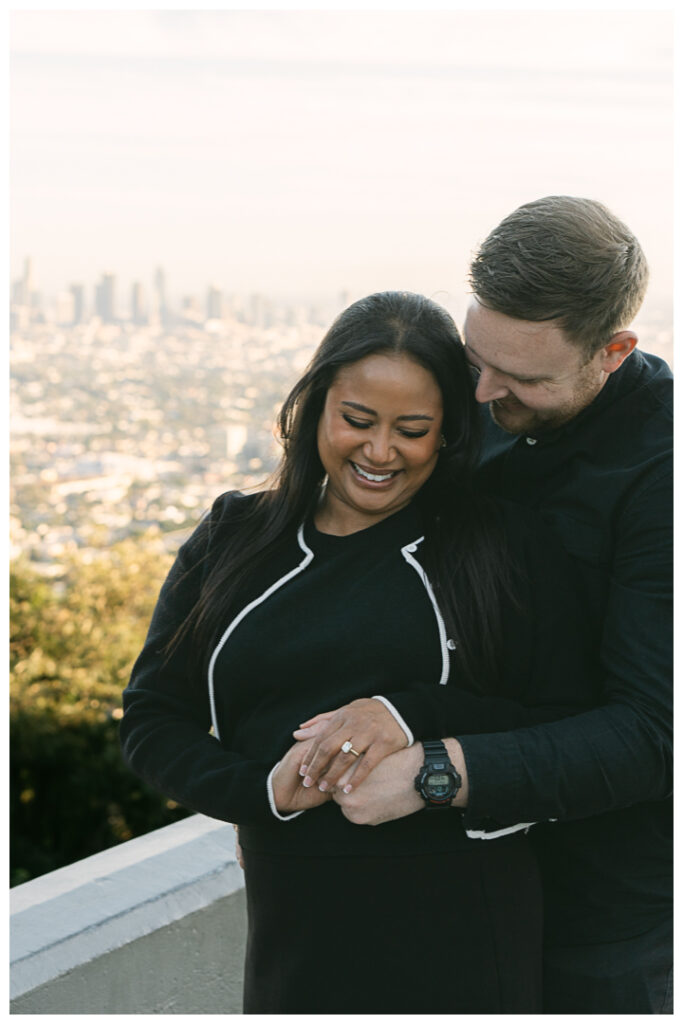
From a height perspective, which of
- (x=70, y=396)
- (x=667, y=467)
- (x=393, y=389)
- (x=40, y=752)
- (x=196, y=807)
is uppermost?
(x=70, y=396)

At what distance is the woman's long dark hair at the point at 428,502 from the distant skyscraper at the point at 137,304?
6258 mm

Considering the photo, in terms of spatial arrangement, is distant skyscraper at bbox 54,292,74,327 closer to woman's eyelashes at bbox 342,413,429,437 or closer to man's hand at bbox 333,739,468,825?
woman's eyelashes at bbox 342,413,429,437

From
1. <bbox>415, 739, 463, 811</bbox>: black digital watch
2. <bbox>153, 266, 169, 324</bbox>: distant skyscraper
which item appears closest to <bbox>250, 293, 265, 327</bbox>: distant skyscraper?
<bbox>153, 266, 169, 324</bbox>: distant skyscraper

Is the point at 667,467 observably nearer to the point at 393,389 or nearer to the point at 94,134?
the point at 393,389

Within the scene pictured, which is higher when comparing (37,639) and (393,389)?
(393,389)

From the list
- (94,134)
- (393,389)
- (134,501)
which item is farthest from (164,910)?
(94,134)

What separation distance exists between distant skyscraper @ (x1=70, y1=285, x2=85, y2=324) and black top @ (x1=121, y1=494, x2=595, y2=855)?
21.5ft

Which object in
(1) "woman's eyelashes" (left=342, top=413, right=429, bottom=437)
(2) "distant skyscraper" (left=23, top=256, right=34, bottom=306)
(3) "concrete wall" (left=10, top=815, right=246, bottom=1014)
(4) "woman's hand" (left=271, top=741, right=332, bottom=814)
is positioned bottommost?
(3) "concrete wall" (left=10, top=815, right=246, bottom=1014)

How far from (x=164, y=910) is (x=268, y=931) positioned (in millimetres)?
954

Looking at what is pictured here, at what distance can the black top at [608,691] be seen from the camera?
1.79 m

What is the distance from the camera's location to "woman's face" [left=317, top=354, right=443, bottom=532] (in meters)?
1.96

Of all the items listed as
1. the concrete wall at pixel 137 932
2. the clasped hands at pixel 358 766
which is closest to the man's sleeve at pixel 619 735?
the clasped hands at pixel 358 766

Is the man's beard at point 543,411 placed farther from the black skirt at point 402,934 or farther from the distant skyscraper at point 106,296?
the distant skyscraper at point 106,296

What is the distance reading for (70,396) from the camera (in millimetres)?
7605
